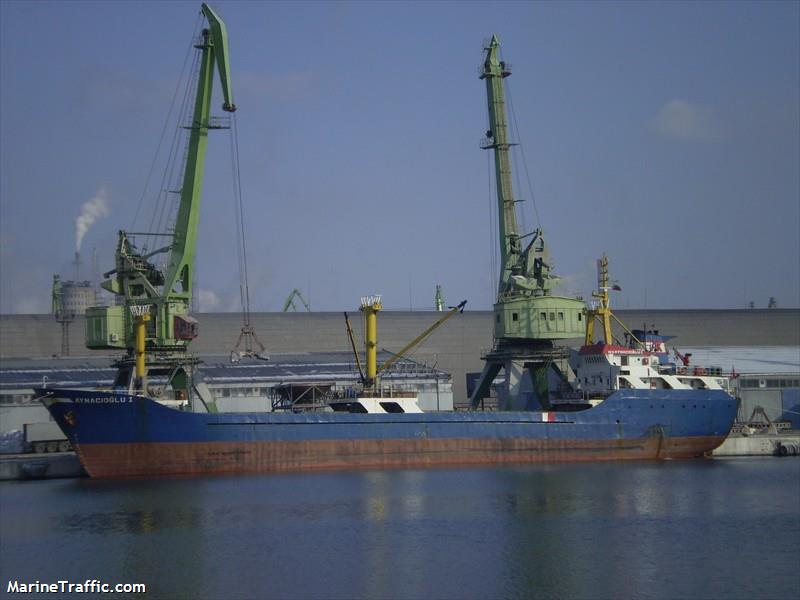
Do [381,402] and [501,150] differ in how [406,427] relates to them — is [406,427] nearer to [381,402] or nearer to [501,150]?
[381,402]

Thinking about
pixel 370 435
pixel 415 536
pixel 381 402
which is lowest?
pixel 415 536

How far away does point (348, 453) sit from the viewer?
43.5 metres

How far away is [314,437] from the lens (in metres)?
43.1

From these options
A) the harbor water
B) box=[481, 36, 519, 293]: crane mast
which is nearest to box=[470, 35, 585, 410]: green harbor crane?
box=[481, 36, 519, 293]: crane mast

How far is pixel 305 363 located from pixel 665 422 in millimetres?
26423

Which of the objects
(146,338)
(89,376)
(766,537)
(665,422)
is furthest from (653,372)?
(89,376)

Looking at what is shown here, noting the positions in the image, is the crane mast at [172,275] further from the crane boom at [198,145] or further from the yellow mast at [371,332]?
the yellow mast at [371,332]

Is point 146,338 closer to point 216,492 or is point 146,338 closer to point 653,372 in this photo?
point 216,492

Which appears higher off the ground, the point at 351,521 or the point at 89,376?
the point at 89,376

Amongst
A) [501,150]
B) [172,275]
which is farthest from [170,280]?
[501,150]

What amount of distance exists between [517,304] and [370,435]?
34.6 feet

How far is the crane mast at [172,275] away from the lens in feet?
147

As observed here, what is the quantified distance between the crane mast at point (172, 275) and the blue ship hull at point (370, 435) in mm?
4620

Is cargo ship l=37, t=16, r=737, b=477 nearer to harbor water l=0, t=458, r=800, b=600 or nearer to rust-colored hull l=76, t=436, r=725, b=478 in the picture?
rust-colored hull l=76, t=436, r=725, b=478
